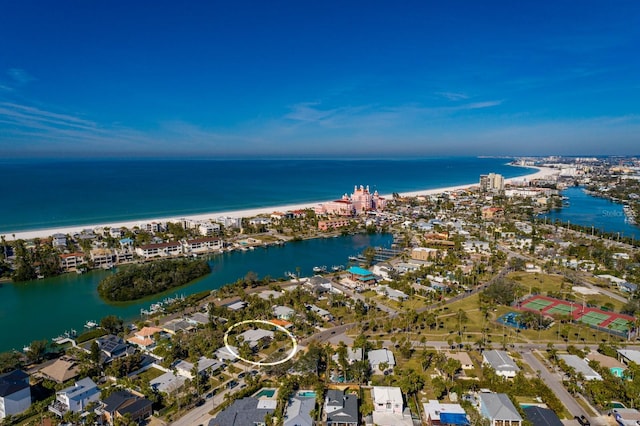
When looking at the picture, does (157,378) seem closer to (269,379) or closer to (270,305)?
(269,379)

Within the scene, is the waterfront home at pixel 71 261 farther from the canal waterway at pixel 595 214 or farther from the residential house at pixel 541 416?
the canal waterway at pixel 595 214

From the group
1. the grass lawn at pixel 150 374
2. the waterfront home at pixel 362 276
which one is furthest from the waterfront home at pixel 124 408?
the waterfront home at pixel 362 276

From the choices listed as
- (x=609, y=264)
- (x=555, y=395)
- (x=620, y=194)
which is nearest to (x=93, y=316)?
(x=555, y=395)

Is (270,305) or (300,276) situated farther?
(300,276)

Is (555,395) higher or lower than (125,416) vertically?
lower

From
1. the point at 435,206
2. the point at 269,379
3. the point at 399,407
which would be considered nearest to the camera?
A: the point at 399,407

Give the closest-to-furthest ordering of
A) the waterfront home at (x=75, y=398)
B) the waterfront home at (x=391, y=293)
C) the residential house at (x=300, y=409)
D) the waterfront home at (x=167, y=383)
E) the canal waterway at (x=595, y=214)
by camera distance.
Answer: the residential house at (x=300, y=409), the waterfront home at (x=75, y=398), the waterfront home at (x=167, y=383), the waterfront home at (x=391, y=293), the canal waterway at (x=595, y=214)

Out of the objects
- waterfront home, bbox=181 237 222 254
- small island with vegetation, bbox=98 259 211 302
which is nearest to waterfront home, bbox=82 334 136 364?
small island with vegetation, bbox=98 259 211 302
